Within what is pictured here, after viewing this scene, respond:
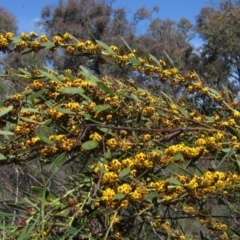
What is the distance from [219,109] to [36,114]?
537 mm

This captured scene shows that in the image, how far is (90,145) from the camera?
138 centimetres

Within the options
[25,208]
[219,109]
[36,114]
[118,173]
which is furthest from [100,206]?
[219,109]

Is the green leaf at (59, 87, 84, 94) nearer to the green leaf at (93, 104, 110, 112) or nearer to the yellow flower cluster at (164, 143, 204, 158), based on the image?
the green leaf at (93, 104, 110, 112)

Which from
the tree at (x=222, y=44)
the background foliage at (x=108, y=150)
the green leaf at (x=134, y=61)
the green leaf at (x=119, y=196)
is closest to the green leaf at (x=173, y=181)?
the background foliage at (x=108, y=150)

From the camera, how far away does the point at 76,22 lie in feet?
64.7

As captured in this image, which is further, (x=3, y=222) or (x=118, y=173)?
(x=3, y=222)

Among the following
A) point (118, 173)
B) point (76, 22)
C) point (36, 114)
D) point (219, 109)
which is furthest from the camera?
point (76, 22)

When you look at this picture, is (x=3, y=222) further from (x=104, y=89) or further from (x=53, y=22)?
(x=53, y=22)

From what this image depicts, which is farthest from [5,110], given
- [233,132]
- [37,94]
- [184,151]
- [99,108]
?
[233,132]

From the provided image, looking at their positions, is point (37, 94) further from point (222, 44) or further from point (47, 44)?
point (222, 44)

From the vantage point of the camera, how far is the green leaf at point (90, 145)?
137cm

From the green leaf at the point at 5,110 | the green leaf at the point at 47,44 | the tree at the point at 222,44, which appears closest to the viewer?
the green leaf at the point at 5,110

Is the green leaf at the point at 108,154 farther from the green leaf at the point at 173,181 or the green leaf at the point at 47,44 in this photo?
the green leaf at the point at 47,44

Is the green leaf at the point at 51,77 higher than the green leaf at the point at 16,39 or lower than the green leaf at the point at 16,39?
lower
